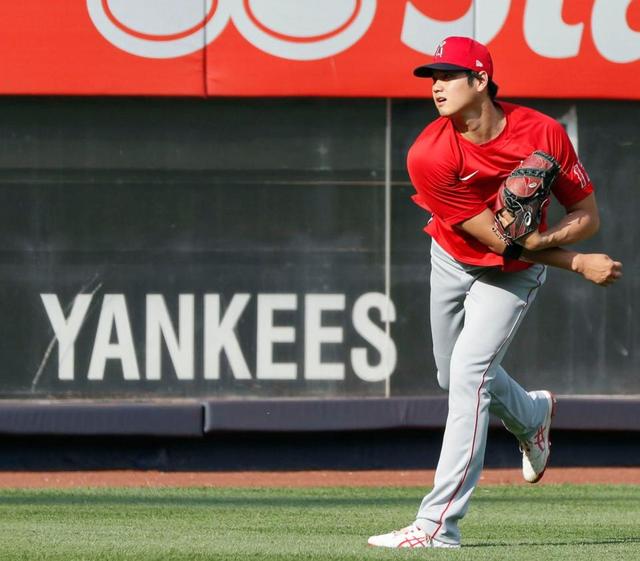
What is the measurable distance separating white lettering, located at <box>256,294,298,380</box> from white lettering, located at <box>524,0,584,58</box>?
7.29ft

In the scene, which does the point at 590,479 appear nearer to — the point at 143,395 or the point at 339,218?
the point at 339,218

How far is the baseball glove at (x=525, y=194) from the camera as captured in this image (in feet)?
16.2

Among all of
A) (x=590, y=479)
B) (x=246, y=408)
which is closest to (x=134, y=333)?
(x=246, y=408)

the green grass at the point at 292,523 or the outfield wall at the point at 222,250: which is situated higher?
the outfield wall at the point at 222,250

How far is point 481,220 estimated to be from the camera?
205 inches

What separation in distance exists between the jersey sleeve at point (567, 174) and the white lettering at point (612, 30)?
3.96 meters

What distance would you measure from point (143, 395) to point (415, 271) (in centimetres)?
190

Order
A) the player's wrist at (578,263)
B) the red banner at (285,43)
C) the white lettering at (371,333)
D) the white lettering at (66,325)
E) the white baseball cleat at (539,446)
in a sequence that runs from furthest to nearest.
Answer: the white lettering at (371,333), the white lettering at (66,325), the red banner at (285,43), the white baseball cleat at (539,446), the player's wrist at (578,263)

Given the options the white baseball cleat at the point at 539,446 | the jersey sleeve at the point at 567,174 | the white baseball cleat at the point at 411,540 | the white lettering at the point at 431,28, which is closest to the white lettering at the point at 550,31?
the white lettering at the point at 431,28

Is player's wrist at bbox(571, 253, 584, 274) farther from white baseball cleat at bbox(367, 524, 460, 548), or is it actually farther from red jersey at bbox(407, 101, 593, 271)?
white baseball cleat at bbox(367, 524, 460, 548)

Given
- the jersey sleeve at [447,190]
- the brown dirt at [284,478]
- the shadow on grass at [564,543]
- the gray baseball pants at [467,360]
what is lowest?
the brown dirt at [284,478]

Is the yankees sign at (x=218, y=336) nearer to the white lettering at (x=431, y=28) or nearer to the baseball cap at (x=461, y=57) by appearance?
the white lettering at (x=431, y=28)

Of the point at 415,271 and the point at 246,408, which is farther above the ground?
the point at 415,271

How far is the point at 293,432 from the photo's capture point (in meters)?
8.79
